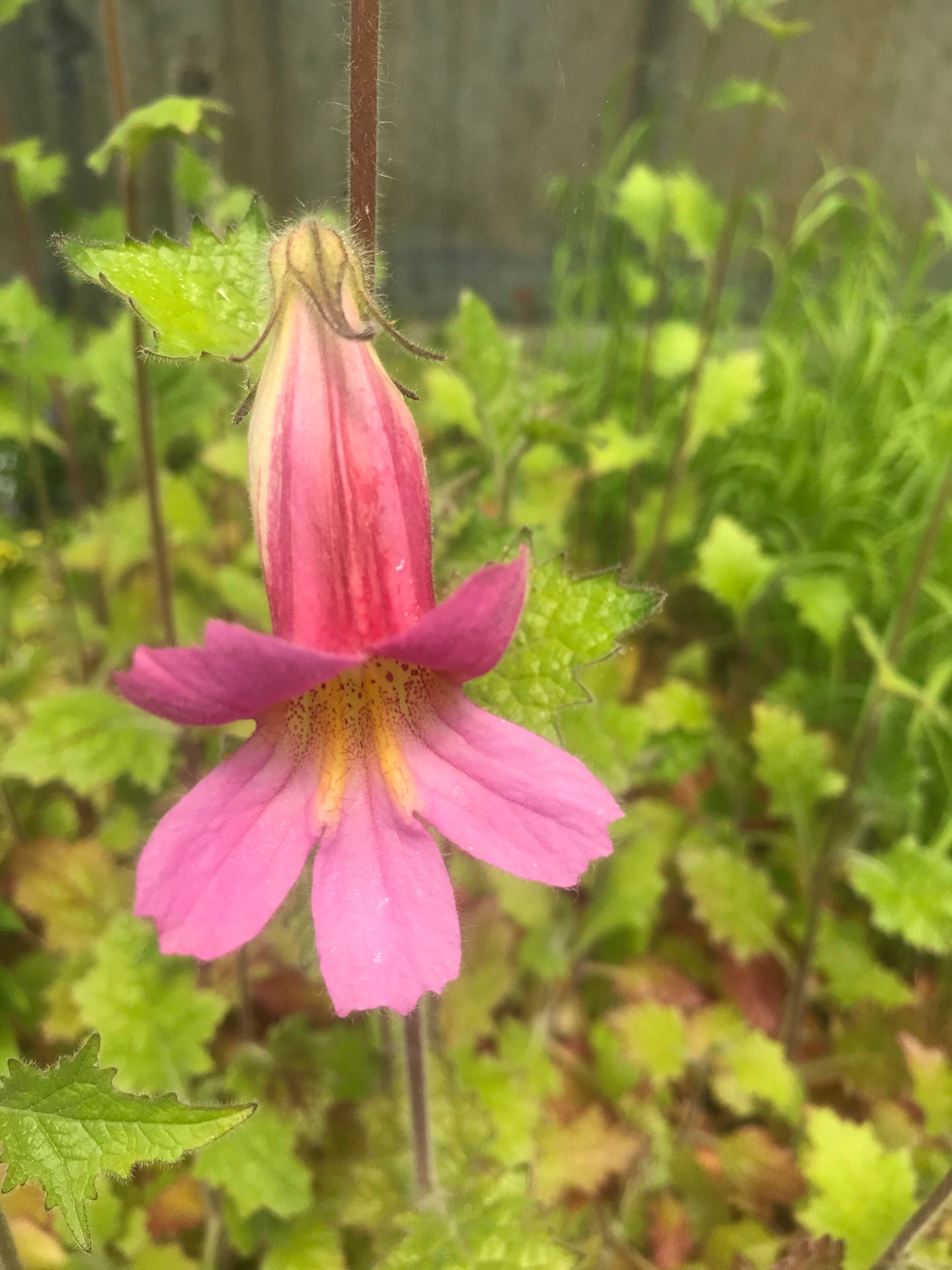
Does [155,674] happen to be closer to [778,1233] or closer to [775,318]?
[778,1233]

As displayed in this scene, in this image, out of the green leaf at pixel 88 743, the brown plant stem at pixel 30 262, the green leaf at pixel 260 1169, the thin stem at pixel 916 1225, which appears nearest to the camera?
the thin stem at pixel 916 1225

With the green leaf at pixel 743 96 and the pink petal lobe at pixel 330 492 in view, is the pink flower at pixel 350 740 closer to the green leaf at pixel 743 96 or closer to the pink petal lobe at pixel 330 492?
the pink petal lobe at pixel 330 492

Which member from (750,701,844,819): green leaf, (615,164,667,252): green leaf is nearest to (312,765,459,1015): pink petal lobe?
(750,701,844,819): green leaf

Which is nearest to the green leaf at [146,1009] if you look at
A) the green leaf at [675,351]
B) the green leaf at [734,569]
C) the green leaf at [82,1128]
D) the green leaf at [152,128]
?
the green leaf at [82,1128]

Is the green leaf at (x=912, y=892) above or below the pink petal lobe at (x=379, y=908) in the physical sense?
below

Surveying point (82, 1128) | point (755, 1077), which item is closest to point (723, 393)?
point (755, 1077)
